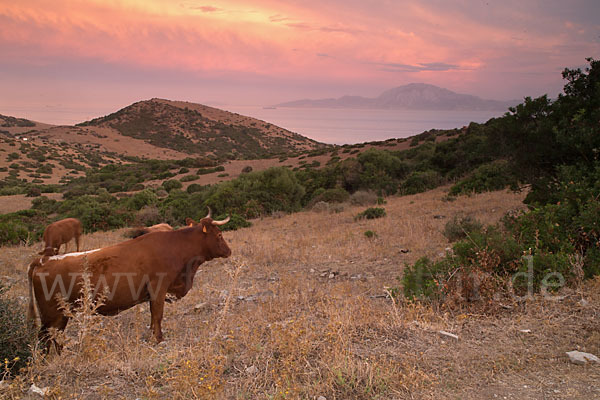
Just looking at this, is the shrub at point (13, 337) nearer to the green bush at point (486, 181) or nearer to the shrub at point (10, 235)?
the shrub at point (10, 235)

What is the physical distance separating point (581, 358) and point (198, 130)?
92.2 meters

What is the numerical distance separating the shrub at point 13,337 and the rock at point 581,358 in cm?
522

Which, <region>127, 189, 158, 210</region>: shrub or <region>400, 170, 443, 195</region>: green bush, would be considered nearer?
<region>400, 170, 443, 195</region>: green bush

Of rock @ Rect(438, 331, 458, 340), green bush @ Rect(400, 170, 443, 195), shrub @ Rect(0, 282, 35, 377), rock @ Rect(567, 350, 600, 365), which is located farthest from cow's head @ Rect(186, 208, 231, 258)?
green bush @ Rect(400, 170, 443, 195)

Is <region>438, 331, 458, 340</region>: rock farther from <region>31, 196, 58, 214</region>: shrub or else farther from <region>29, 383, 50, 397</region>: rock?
<region>31, 196, 58, 214</region>: shrub

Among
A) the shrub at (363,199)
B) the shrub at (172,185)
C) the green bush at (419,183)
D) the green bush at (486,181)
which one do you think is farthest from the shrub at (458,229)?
the shrub at (172,185)

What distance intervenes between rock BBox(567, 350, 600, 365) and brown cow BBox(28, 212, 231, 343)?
4.36 m

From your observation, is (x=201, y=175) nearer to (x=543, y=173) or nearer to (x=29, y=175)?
(x=29, y=175)

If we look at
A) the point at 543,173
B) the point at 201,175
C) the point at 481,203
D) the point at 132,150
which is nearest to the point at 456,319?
the point at 543,173

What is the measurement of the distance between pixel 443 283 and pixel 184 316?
13.2ft

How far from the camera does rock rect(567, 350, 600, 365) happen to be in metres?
3.59

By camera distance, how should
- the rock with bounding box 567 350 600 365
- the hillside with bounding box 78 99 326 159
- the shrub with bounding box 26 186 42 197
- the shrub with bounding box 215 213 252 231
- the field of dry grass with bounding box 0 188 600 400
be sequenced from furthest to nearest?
1. the hillside with bounding box 78 99 326 159
2. the shrub with bounding box 26 186 42 197
3. the shrub with bounding box 215 213 252 231
4. the rock with bounding box 567 350 600 365
5. the field of dry grass with bounding box 0 188 600 400

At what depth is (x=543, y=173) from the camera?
9484 millimetres

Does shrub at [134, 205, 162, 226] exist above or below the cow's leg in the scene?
below
